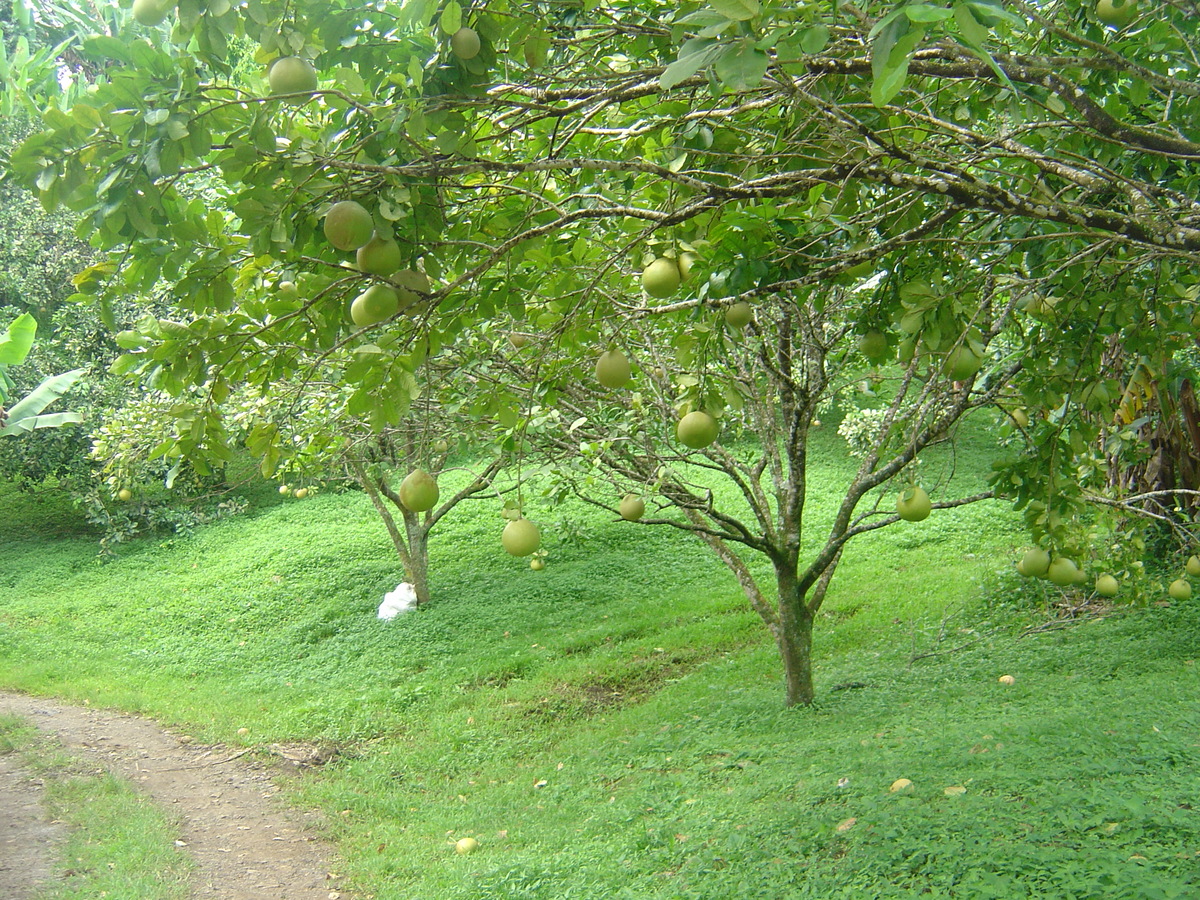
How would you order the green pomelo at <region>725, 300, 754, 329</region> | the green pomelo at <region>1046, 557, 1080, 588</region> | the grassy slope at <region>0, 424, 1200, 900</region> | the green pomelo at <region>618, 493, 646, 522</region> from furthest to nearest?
the green pomelo at <region>618, 493, 646, 522</region> → the grassy slope at <region>0, 424, 1200, 900</region> → the green pomelo at <region>1046, 557, 1080, 588</region> → the green pomelo at <region>725, 300, 754, 329</region>

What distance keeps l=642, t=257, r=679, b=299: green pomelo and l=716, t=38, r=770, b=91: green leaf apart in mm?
999

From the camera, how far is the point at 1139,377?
379 centimetres

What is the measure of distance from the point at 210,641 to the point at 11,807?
15.4 feet

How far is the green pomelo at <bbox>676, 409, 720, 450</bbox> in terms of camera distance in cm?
241

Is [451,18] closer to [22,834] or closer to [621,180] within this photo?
[621,180]

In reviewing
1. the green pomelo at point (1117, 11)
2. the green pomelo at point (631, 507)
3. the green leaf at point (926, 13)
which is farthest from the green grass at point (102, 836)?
the green pomelo at point (1117, 11)

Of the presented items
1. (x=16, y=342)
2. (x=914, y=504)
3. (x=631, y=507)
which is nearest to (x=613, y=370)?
(x=914, y=504)

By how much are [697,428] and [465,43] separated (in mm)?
1076

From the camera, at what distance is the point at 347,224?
1964 mm

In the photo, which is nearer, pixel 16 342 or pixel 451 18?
pixel 451 18

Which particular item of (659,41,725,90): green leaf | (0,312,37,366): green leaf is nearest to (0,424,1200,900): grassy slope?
(659,41,725,90): green leaf

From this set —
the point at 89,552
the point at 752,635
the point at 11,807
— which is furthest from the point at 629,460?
the point at 89,552

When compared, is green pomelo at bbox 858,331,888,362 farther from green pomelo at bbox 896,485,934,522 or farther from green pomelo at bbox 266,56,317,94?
green pomelo at bbox 266,56,317,94

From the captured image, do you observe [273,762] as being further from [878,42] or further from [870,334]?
[878,42]
